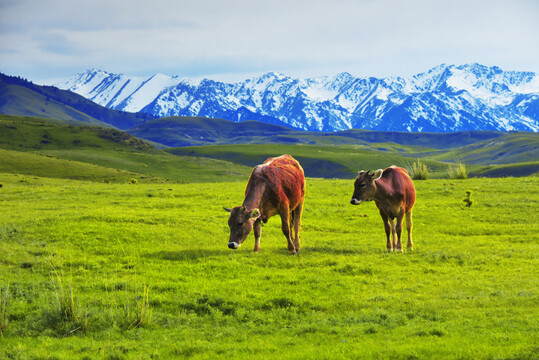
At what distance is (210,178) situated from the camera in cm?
13362

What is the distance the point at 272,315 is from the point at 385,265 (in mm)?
6371

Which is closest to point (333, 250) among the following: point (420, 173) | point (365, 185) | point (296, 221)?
point (296, 221)

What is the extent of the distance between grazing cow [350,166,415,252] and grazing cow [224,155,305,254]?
2.50 metres

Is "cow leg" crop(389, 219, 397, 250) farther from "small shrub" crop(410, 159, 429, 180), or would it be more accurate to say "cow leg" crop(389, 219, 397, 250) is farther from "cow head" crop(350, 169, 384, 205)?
"small shrub" crop(410, 159, 429, 180)

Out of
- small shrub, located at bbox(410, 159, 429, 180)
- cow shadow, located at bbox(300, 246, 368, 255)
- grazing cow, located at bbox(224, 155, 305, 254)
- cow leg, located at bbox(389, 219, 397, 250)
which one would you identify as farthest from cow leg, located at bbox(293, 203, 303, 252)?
small shrub, located at bbox(410, 159, 429, 180)

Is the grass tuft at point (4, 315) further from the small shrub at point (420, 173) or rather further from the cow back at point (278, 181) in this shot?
the small shrub at point (420, 173)

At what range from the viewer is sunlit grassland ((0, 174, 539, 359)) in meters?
10.5

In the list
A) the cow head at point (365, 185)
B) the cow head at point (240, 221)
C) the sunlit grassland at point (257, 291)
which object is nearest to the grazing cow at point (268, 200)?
the cow head at point (240, 221)

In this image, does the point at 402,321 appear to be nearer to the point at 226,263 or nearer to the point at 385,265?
the point at 385,265

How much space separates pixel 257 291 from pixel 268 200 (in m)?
4.35

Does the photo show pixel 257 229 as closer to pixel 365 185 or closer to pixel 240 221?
pixel 240 221

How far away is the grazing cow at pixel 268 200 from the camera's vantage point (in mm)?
16472

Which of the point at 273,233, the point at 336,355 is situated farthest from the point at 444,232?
the point at 336,355

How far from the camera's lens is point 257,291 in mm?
14203
